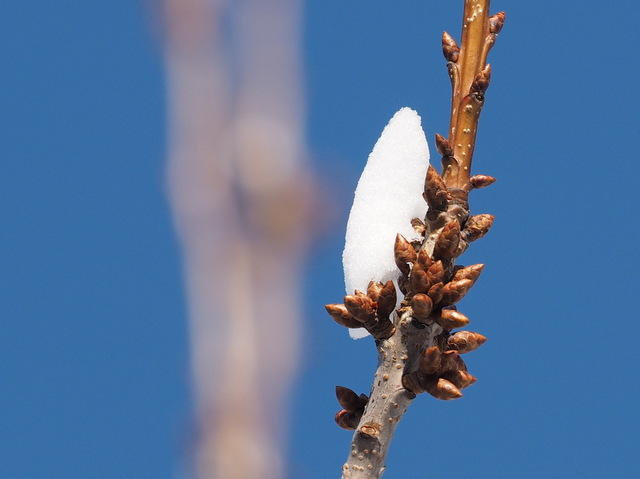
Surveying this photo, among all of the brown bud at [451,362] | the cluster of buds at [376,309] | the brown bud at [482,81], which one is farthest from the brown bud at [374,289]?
the brown bud at [482,81]

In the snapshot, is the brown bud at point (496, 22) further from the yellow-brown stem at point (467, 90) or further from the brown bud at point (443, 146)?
the brown bud at point (443, 146)

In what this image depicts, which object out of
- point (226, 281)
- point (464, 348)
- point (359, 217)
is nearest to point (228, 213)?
point (226, 281)

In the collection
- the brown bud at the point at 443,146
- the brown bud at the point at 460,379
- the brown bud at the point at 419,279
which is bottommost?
the brown bud at the point at 460,379

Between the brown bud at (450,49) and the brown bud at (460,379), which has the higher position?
the brown bud at (450,49)

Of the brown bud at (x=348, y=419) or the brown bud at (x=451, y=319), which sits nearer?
the brown bud at (x=451, y=319)

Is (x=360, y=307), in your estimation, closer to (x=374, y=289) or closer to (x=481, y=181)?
(x=374, y=289)

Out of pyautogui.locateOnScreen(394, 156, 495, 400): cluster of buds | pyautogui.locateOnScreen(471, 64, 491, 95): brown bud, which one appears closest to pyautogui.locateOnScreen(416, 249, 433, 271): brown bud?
pyautogui.locateOnScreen(394, 156, 495, 400): cluster of buds
